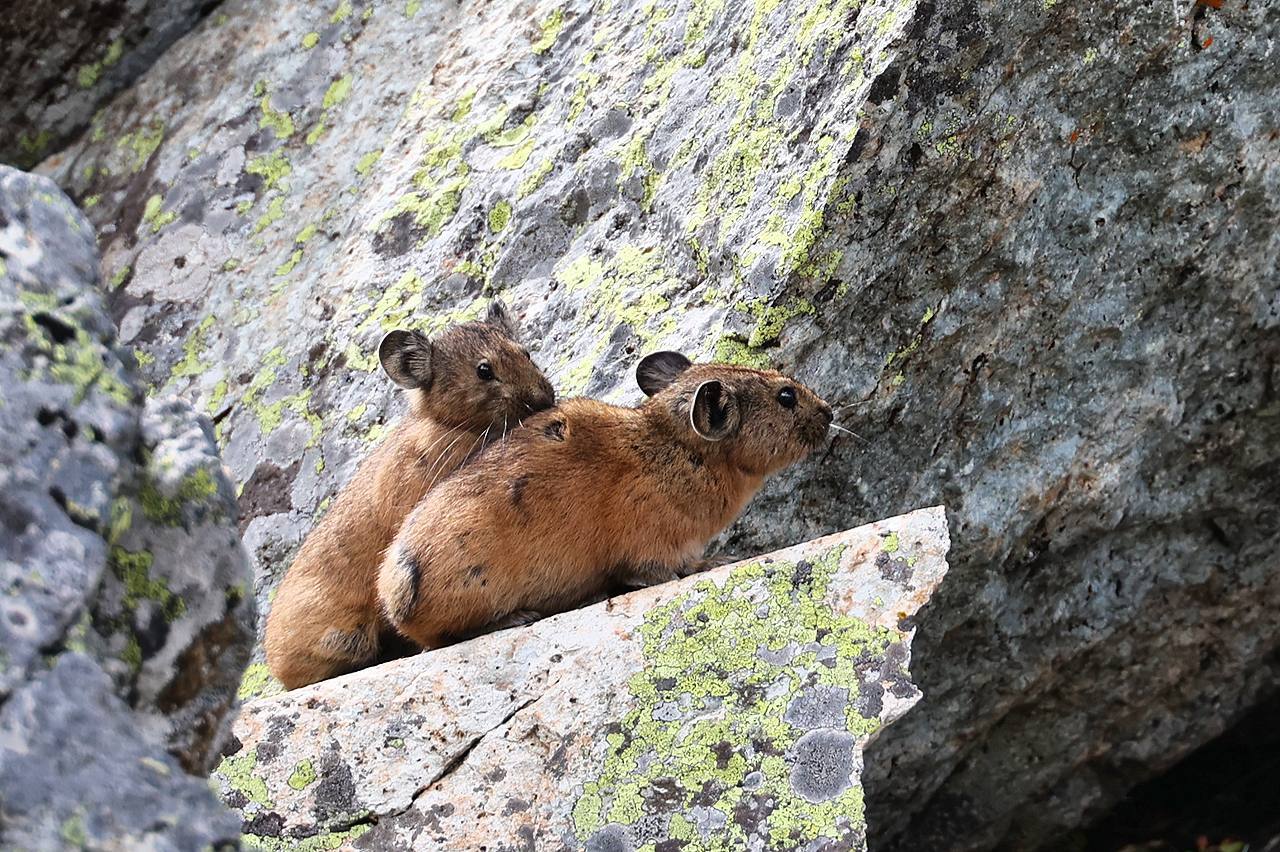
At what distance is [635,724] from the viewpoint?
5.96 metres

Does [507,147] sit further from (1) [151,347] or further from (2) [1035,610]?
(2) [1035,610]

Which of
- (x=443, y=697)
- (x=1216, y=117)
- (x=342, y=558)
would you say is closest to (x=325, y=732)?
(x=443, y=697)

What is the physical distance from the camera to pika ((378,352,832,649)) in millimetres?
7086

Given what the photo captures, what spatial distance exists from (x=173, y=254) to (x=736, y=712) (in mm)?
6627

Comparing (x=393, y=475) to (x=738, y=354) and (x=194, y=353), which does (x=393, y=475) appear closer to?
(x=738, y=354)

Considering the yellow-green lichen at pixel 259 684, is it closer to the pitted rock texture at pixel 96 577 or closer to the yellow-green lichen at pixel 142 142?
the pitted rock texture at pixel 96 577

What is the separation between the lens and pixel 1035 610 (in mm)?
8125

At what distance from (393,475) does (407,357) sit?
760 mm

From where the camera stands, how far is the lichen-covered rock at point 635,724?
5613 millimetres

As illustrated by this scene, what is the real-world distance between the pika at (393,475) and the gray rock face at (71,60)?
4.78 metres

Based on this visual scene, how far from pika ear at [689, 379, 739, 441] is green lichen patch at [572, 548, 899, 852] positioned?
1194 millimetres

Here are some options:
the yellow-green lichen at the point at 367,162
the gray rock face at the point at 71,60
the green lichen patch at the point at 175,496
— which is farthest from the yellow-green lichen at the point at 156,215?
the green lichen patch at the point at 175,496

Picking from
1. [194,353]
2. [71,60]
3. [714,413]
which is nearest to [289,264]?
[194,353]

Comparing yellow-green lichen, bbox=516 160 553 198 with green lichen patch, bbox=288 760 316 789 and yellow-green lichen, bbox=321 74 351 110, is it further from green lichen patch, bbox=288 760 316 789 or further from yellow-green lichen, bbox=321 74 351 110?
green lichen patch, bbox=288 760 316 789
